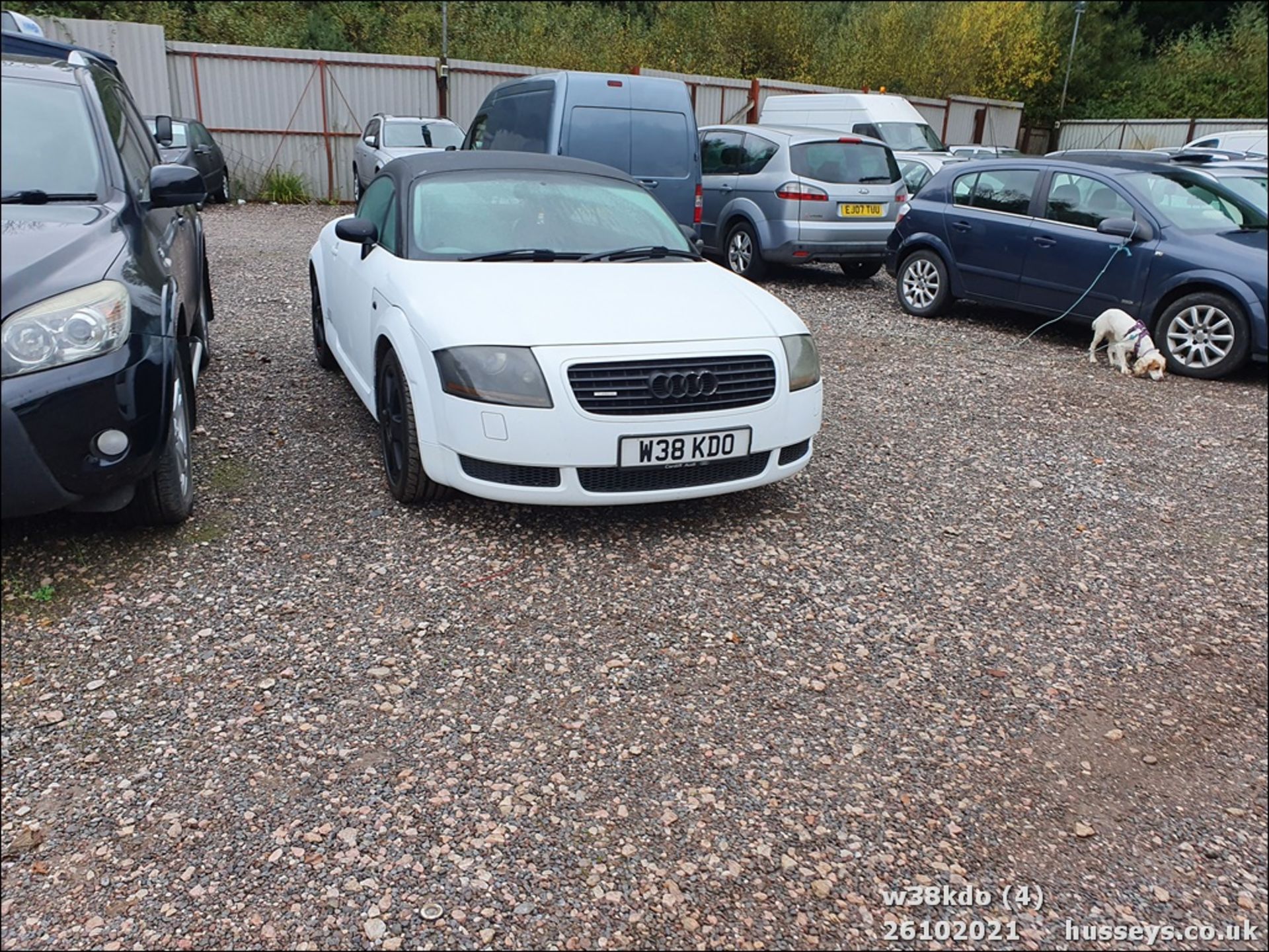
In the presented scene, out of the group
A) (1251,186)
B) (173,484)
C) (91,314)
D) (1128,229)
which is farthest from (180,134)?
(1251,186)

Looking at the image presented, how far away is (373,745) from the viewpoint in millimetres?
2744

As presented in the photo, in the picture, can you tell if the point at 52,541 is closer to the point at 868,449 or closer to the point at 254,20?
the point at 868,449

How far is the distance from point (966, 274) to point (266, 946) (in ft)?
26.0

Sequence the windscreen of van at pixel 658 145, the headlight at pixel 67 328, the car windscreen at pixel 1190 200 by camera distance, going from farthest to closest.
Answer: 1. the windscreen of van at pixel 658 145
2. the car windscreen at pixel 1190 200
3. the headlight at pixel 67 328

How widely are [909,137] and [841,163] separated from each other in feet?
22.3

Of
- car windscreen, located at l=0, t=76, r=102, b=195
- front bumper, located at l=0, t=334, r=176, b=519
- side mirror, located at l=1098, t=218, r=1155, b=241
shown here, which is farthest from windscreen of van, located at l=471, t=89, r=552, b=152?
front bumper, located at l=0, t=334, r=176, b=519

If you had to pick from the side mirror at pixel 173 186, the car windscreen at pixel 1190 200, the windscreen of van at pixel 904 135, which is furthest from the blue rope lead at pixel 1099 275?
the windscreen of van at pixel 904 135

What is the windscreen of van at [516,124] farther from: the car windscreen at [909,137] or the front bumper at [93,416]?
the car windscreen at [909,137]

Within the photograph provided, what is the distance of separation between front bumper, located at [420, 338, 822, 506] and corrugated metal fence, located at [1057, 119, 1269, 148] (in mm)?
23326

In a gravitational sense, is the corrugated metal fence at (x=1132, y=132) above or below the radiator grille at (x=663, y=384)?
above

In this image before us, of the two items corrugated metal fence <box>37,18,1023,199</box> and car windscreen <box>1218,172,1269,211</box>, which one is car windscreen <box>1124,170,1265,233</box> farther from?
corrugated metal fence <box>37,18,1023,199</box>

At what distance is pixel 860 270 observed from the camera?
37.8 ft

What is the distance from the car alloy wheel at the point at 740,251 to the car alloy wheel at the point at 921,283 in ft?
6.66

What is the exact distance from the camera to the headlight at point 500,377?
12.2 ft
